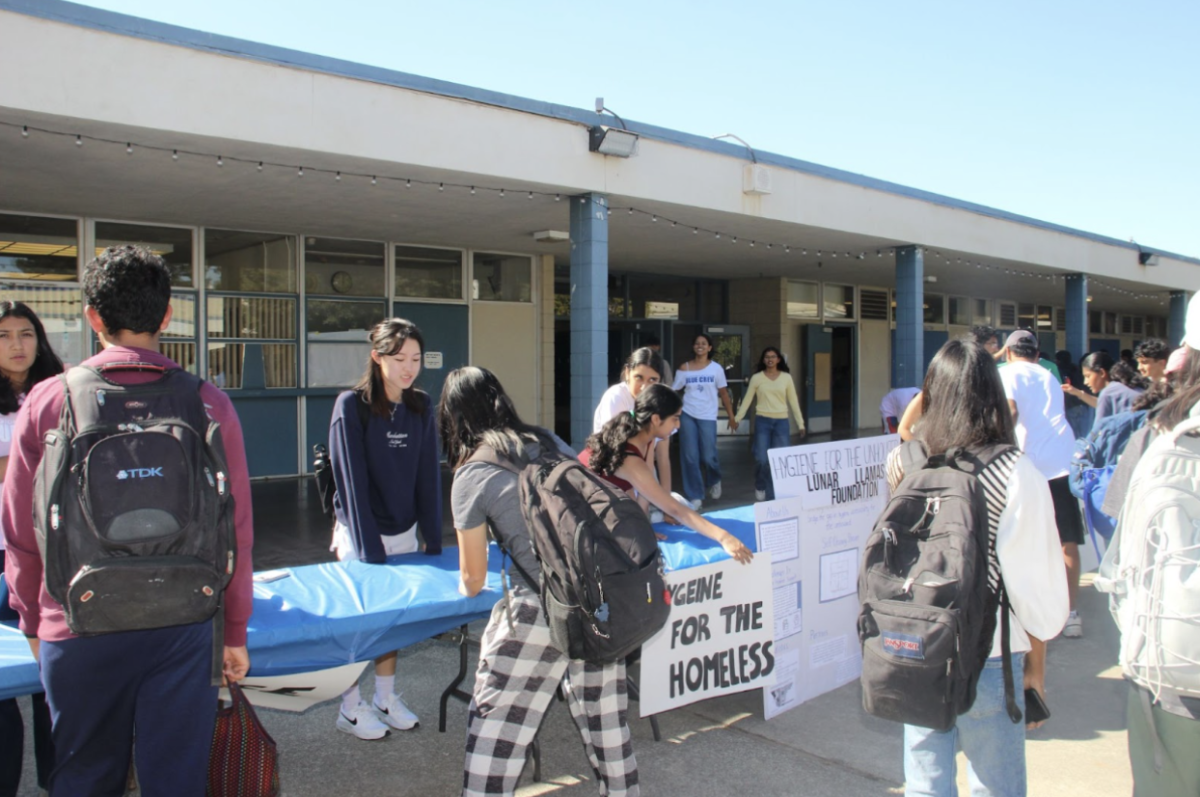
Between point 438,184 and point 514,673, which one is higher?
point 438,184

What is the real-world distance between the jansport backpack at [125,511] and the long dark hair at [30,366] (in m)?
1.51

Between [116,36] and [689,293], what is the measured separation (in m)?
12.1

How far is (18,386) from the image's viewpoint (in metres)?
3.36

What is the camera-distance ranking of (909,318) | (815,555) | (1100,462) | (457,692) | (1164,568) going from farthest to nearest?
(909,318) < (1100,462) < (815,555) < (457,692) < (1164,568)

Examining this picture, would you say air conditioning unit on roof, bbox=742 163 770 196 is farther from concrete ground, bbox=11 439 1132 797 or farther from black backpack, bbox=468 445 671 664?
black backpack, bbox=468 445 671 664

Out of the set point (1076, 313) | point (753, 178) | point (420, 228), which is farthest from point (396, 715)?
point (1076, 313)

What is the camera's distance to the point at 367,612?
299cm

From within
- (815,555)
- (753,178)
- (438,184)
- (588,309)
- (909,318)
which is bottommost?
(815,555)

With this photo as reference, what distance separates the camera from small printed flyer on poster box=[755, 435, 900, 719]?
3947mm

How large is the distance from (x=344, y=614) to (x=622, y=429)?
143 centimetres

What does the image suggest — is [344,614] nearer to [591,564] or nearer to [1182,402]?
[591,564]

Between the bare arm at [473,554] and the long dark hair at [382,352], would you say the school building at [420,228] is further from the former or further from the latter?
the bare arm at [473,554]

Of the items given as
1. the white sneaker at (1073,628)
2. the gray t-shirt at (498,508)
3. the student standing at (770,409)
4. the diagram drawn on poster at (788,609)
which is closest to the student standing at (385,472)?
the gray t-shirt at (498,508)

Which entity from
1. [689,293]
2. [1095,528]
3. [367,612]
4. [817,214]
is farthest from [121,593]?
[689,293]
